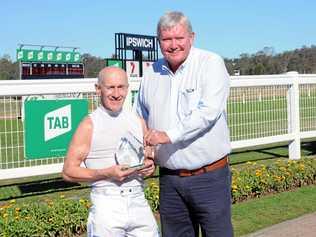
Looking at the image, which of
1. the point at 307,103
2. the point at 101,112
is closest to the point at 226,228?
the point at 101,112

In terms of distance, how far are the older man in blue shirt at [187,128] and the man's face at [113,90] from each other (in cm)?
26

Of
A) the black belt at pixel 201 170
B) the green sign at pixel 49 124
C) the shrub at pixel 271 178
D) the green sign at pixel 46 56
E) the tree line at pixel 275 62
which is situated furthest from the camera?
the tree line at pixel 275 62

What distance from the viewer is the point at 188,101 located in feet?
11.2

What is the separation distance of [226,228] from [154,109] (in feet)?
2.87

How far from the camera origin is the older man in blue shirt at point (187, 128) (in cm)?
330

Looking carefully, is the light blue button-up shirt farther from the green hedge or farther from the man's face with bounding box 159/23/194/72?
the green hedge

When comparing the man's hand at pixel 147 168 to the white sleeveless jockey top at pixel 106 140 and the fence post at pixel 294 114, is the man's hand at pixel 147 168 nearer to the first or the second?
the white sleeveless jockey top at pixel 106 140

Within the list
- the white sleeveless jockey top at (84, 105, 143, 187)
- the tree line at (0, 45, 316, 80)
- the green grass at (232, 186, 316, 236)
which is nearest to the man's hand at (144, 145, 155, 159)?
the white sleeveless jockey top at (84, 105, 143, 187)

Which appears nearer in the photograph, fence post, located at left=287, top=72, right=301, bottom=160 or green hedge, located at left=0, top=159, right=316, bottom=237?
green hedge, located at left=0, top=159, right=316, bottom=237

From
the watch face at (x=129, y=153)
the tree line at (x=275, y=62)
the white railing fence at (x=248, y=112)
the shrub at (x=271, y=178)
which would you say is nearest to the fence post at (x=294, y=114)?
the white railing fence at (x=248, y=112)

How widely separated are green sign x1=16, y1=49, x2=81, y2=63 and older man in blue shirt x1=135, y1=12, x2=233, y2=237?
3837 centimetres

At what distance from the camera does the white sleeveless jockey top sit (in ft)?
10.4

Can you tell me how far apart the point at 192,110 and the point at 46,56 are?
141 ft

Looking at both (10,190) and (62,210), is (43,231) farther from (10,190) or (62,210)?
(10,190)
